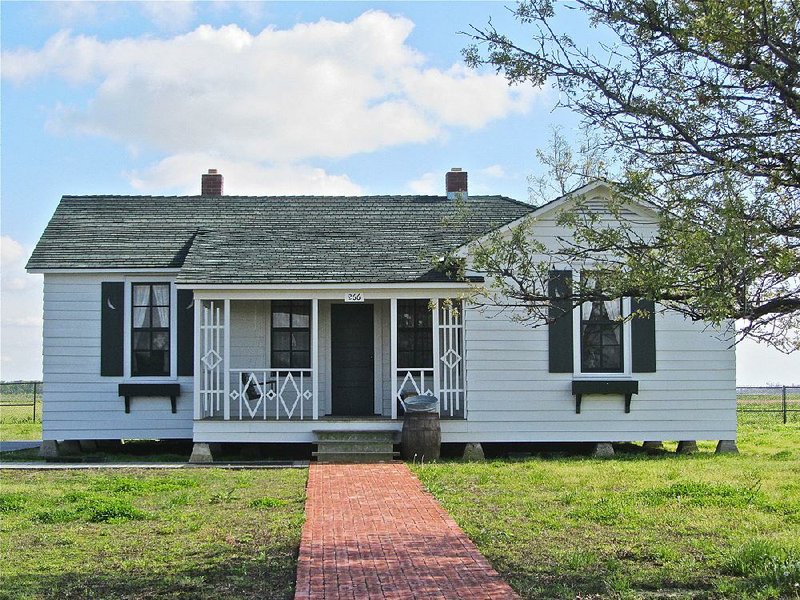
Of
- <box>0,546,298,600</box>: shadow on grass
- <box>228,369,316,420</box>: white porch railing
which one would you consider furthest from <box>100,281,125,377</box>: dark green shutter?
<box>0,546,298,600</box>: shadow on grass

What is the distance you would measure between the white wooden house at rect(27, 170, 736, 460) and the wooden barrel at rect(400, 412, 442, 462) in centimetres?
61

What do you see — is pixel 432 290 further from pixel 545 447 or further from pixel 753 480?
pixel 753 480

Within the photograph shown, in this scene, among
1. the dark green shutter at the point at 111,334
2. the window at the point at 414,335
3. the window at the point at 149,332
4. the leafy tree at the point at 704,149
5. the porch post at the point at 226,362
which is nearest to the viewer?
the leafy tree at the point at 704,149

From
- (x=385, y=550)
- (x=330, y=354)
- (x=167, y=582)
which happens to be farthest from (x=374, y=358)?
(x=167, y=582)

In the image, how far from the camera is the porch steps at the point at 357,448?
648 inches

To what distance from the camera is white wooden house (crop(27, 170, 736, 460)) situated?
1706 cm

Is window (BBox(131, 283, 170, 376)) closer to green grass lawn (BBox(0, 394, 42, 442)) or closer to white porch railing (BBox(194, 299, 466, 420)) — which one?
white porch railing (BBox(194, 299, 466, 420))

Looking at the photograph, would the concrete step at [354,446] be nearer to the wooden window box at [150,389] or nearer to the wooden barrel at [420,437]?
the wooden barrel at [420,437]

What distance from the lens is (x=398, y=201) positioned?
20.7m

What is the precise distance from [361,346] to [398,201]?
3.58 meters

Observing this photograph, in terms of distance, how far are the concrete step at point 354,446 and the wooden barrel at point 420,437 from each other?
1.03ft

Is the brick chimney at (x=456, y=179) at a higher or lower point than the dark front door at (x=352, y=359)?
higher

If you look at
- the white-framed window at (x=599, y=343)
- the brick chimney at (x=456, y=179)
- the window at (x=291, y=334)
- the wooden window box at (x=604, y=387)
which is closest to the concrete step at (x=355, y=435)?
the window at (x=291, y=334)

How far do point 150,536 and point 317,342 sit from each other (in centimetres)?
810
